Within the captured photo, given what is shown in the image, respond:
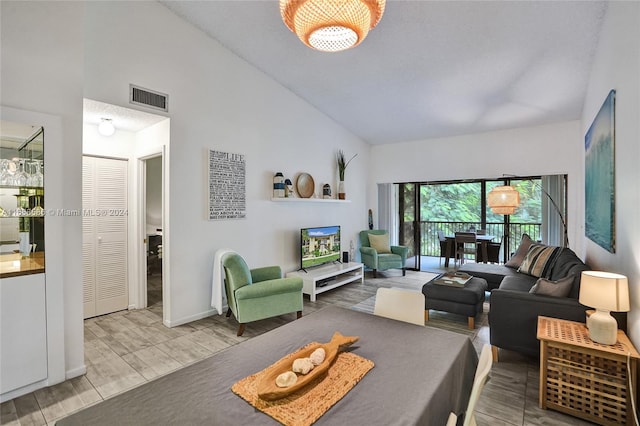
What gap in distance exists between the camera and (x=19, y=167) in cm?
240

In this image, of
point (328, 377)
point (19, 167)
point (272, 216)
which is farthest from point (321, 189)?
point (328, 377)

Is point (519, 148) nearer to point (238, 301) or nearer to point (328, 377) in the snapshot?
point (238, 301)

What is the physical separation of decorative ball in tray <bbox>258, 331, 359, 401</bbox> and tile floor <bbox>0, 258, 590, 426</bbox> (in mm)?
1275

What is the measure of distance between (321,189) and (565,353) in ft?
14.0

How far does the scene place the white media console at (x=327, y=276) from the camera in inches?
185

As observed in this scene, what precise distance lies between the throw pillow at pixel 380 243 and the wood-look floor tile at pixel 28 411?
5460mm

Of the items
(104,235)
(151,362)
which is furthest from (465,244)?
(104,235)

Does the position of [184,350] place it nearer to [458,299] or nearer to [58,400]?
[58,400]

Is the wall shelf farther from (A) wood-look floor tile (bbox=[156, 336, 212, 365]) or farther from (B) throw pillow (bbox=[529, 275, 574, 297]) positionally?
(B) throw pillow (bbox=[529, 275, 574, 297])

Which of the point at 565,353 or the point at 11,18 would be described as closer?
the point at 565,353

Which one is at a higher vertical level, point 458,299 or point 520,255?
point 520,255

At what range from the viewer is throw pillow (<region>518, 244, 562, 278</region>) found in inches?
157

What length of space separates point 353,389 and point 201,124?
3.57 metres

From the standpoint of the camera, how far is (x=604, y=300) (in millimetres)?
1963
